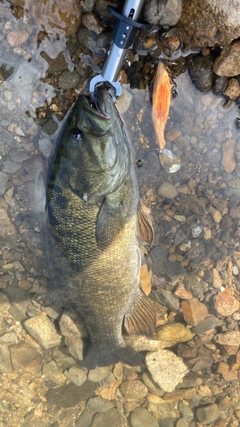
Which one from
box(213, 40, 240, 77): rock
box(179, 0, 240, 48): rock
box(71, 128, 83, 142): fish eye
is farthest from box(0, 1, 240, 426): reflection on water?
box(71, 128, 83, 142): fish eye

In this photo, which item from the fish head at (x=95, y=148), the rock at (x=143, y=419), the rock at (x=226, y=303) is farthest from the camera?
the rock at (x=143, y=419)

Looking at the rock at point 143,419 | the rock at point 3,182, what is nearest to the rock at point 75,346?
the rock at point 143,419

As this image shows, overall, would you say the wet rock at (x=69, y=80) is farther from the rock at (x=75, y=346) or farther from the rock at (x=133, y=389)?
the rock at (x=133, y=389)

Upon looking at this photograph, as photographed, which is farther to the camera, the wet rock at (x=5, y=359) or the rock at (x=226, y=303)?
the wet rock at (x=5, y=359)

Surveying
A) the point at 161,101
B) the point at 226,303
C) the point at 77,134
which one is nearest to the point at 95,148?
the point at 77,134

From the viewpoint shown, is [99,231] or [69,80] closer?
[99,231]

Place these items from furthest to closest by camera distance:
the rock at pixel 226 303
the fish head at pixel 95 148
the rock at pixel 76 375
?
1. the rock at pixel 76 375
2. the rock at pixel 226 303
3. the fish head at pixel 95 148

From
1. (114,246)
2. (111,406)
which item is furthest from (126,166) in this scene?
(111,406)

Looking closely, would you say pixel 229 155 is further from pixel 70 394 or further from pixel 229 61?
pixel 70 394

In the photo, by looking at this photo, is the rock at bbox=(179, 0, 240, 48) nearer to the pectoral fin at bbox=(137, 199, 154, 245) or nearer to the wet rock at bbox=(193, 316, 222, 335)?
the pectoral fin at bbox=(137, 199, 154, 245)
